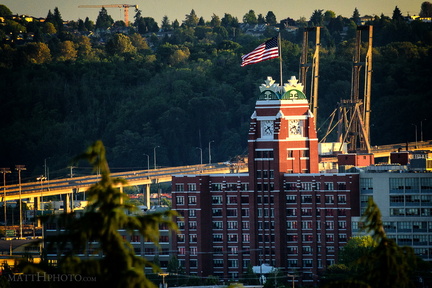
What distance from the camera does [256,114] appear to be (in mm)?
114938

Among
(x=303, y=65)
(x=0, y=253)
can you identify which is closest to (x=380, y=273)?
(x=0, y=253)

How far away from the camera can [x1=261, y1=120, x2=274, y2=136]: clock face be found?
114 metres

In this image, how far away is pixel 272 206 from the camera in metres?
113

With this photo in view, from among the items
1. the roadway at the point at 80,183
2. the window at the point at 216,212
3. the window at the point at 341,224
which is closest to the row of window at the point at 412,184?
the window at the point at 341,224

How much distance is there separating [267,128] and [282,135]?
1692 millimetres

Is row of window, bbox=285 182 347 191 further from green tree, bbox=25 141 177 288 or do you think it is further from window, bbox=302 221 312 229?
green tree, bbox=25 141 177 288

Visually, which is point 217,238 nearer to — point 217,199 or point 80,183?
point 217,199

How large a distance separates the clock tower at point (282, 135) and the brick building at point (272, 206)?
0.07 meters

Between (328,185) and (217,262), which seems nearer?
(328,185)

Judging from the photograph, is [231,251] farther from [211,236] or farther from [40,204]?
[40,204]

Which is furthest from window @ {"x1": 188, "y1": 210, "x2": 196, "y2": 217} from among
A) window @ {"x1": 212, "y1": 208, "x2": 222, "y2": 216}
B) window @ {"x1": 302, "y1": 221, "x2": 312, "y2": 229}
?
window @ {"x1": 302, "y1": 221, "x2": 312, "y2": 229}

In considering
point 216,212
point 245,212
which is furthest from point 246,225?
point 216,212

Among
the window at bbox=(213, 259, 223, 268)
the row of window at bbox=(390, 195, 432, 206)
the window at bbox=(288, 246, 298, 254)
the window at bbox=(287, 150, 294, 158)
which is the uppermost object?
the window at bbox=(287, 150, 294, 158)

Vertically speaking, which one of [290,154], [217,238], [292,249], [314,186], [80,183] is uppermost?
[290,154]
